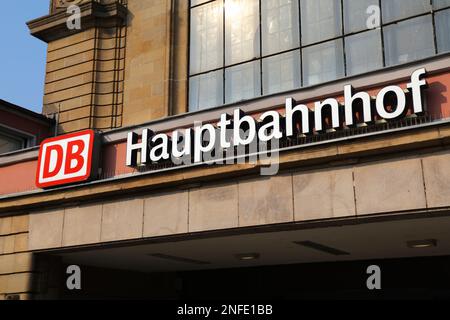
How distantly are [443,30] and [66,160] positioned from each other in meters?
10.7

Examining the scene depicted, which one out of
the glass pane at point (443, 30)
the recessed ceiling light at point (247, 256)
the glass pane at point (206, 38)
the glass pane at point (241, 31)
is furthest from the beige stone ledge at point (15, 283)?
the glass pane at point (443, 30)

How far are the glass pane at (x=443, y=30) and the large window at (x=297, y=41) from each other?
0.08 feet

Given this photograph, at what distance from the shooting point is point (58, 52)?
23438 mm

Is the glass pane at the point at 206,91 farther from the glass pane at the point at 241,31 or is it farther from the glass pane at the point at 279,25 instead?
the glass pane at the point at 279,25

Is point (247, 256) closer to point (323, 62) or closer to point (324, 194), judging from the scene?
point (324, 194)

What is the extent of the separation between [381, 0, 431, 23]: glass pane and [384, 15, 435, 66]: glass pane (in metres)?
0.21

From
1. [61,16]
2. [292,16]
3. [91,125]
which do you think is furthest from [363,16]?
[61,16]

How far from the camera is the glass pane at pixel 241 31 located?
19266 millimetres

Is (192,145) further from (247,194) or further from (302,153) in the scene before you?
(302,153)

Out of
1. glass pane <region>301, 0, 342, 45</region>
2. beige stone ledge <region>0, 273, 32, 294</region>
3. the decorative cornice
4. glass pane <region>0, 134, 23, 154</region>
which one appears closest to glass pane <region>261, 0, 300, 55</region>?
glass pane <region>301, 0, 342, 45</region>

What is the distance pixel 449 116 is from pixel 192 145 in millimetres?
5752

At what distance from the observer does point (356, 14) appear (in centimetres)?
1741

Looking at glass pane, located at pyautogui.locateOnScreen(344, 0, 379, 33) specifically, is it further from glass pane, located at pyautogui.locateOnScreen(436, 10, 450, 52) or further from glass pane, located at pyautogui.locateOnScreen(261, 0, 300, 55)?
glass pane, located at pyautogui.locateOnScreen(436, 10, 450, 52)

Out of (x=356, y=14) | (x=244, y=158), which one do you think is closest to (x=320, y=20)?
(x=356, y=14)
